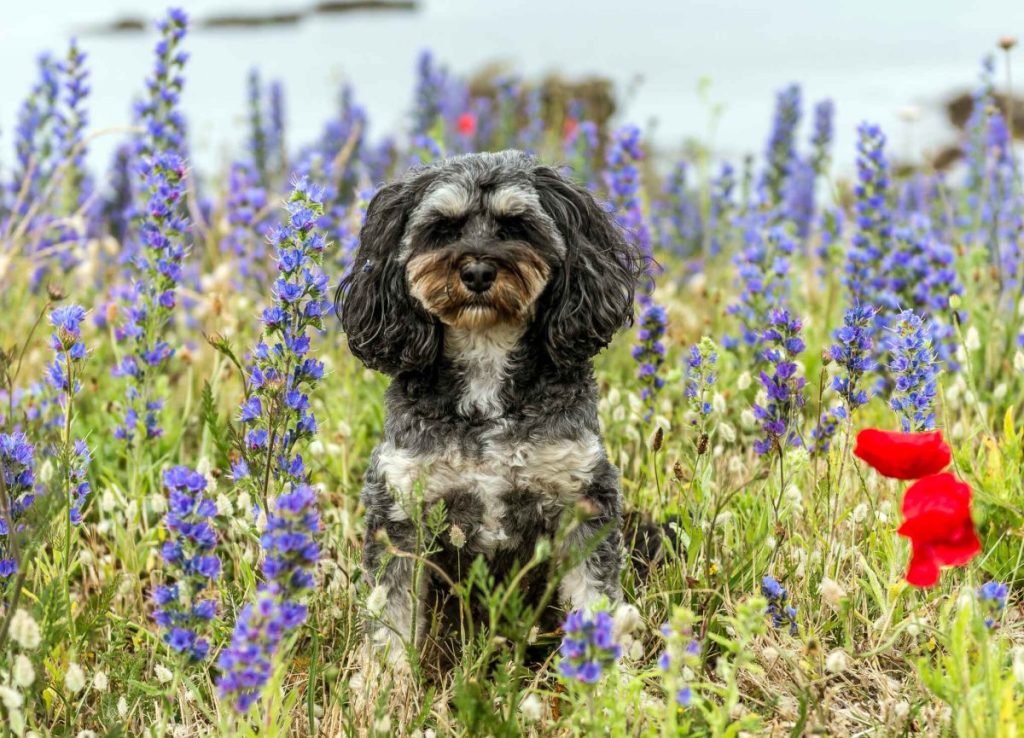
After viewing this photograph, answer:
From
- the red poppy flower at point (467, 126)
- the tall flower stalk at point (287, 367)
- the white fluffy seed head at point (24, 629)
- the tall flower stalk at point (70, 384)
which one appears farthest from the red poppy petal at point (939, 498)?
the red poppy flower at point (467, 126)

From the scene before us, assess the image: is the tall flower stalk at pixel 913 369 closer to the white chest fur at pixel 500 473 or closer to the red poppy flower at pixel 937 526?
the red poppy flower at pixel 937 526

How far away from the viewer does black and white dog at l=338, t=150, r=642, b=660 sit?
348 cm

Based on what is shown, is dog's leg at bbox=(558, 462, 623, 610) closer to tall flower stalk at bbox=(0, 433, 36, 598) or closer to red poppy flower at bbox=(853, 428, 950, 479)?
red poppy flower at bbox=(853, 428, 950, 479)

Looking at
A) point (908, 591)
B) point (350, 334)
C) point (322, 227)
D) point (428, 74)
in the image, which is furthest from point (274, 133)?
point (908, 591)

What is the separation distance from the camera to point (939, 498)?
2.59m

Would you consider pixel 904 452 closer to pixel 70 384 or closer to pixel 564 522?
pixel 564 522

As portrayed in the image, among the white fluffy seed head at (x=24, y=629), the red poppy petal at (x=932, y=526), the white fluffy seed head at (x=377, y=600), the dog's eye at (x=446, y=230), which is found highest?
the dog's eye at (x=446, y=230)

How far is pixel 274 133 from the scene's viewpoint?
9625mm

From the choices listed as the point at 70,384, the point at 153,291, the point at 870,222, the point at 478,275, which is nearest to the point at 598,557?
the point at 478,275

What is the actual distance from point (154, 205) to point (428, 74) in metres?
5.40

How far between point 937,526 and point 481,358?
Result: 1.57 m

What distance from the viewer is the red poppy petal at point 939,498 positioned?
8.45 feet

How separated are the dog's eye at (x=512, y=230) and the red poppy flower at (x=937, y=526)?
154 centimetres

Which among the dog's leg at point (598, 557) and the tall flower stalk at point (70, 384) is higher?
the tall flower stalk at point (70, 384)
